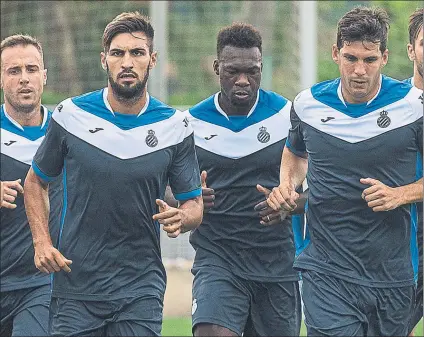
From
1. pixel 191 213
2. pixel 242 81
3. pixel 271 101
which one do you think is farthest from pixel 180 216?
pixel 271 101

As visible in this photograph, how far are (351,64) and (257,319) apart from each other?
6.24 ft

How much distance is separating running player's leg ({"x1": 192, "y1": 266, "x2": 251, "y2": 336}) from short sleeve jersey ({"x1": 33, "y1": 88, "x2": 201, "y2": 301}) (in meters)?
0.82

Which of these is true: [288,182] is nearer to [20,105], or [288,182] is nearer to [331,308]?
[331,308]

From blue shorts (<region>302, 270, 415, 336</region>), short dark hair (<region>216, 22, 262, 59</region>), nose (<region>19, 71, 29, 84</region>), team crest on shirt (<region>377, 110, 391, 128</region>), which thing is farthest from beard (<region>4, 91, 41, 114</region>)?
team crest on shirt (<region>377, 110, 391, 128</region>)

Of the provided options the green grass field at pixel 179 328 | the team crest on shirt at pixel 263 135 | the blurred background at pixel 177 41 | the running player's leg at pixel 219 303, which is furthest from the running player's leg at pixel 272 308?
the blurred background at pixel 177 41

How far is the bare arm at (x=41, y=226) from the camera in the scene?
6.92 meters

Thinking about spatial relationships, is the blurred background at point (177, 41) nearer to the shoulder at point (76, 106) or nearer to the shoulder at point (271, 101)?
the shoulder at point (271, 101)

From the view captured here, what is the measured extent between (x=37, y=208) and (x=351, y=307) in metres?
1.87

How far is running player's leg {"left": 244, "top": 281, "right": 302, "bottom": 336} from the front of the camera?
8.33 meters

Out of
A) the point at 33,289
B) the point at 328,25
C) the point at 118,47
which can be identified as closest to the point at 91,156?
the point at 118,47

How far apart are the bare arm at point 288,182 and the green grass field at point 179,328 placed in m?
4.72

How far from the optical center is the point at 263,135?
8383mm

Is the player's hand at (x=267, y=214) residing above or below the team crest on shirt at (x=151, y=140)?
below

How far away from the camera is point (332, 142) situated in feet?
24.8
